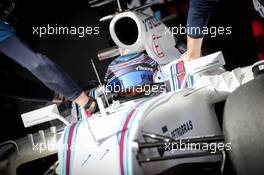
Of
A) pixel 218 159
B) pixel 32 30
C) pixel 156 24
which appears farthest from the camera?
pixel 32 30

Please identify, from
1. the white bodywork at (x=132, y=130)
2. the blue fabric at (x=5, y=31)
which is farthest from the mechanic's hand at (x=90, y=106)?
the blue fabric at (x=5, y=31)

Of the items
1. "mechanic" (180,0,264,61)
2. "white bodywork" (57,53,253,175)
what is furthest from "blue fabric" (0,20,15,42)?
"mechanic" (180,0,264,61)

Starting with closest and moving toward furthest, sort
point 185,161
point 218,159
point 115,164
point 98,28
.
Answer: point 115,164 < point 185,161 < point 218,159 < point 98,28

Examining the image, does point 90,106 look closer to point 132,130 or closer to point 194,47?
point 194,47

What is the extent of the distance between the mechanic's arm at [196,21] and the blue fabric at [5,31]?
893mm

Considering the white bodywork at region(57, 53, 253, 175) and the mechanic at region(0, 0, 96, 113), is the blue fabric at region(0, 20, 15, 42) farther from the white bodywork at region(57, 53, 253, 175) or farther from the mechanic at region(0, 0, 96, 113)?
the white bodywork at region(57, 53, 253, 175)

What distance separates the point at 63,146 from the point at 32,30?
1.76m

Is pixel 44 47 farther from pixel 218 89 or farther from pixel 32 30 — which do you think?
pixel 218 89

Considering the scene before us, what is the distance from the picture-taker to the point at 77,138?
1.30m

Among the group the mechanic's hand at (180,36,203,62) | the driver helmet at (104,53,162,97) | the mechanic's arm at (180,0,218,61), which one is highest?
the mechanic's arm at (180,0,218,61)

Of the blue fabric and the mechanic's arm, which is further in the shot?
the blue fabric

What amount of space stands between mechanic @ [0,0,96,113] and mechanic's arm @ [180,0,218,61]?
1.86 ft

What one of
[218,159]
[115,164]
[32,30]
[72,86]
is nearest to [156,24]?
[72,86]

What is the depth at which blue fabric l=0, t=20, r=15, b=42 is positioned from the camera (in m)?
1.80
